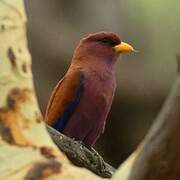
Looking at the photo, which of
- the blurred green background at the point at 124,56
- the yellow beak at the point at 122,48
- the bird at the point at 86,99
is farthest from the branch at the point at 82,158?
the blurred green background at the point at 124,56

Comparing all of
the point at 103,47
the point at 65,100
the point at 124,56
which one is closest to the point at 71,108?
the point at 65,100

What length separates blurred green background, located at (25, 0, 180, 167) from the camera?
2930 mm

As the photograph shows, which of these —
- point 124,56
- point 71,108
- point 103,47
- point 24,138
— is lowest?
point 124,56

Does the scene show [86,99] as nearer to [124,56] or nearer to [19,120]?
[19,120]

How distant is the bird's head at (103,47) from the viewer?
77.2 inches

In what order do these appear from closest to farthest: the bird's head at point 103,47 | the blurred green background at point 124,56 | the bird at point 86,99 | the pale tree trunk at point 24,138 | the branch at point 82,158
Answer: the pale tree trunk at point 24,138 → the branch at point 82,158 → the bird at point 86,99 → the bird's head at point 103,47 → the blurred green background at point 124,56

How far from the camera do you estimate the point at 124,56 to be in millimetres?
3094

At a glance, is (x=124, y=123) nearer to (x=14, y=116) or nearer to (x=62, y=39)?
(x=62, y=39)

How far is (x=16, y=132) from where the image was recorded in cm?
75

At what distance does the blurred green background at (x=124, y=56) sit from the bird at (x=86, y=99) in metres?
0.89

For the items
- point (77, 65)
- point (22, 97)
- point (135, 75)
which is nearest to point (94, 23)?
point (135, 75)

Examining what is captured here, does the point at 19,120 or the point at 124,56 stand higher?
the point at 19,120

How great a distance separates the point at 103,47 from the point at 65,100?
19cm

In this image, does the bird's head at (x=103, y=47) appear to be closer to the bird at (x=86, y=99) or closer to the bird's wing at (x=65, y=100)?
the bird at (x=86, y=99)
